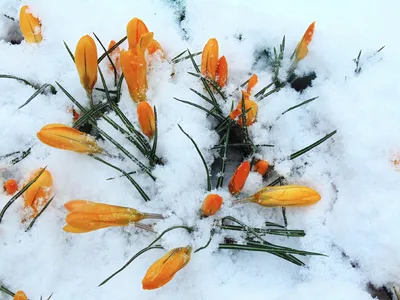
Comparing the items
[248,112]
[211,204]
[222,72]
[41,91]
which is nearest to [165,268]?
[211,204]

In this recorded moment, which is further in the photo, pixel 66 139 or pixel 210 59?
pixel 210 59

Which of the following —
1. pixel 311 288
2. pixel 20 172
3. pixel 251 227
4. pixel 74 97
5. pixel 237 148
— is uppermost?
pixel 74 97

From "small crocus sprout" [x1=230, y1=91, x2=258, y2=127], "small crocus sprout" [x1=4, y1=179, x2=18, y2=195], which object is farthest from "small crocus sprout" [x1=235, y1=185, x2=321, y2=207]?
"small crocus sprout" [x1=4, y1=179, x2=18, y2=195]

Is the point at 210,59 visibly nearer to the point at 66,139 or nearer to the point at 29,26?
the point at 66,139

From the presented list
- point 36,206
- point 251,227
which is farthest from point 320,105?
point 36,206

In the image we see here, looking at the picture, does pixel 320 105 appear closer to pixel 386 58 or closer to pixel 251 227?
pixel 386 58

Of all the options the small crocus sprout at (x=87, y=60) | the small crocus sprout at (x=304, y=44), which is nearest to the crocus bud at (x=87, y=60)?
the small crocus sprout at (x=87, y=60)
